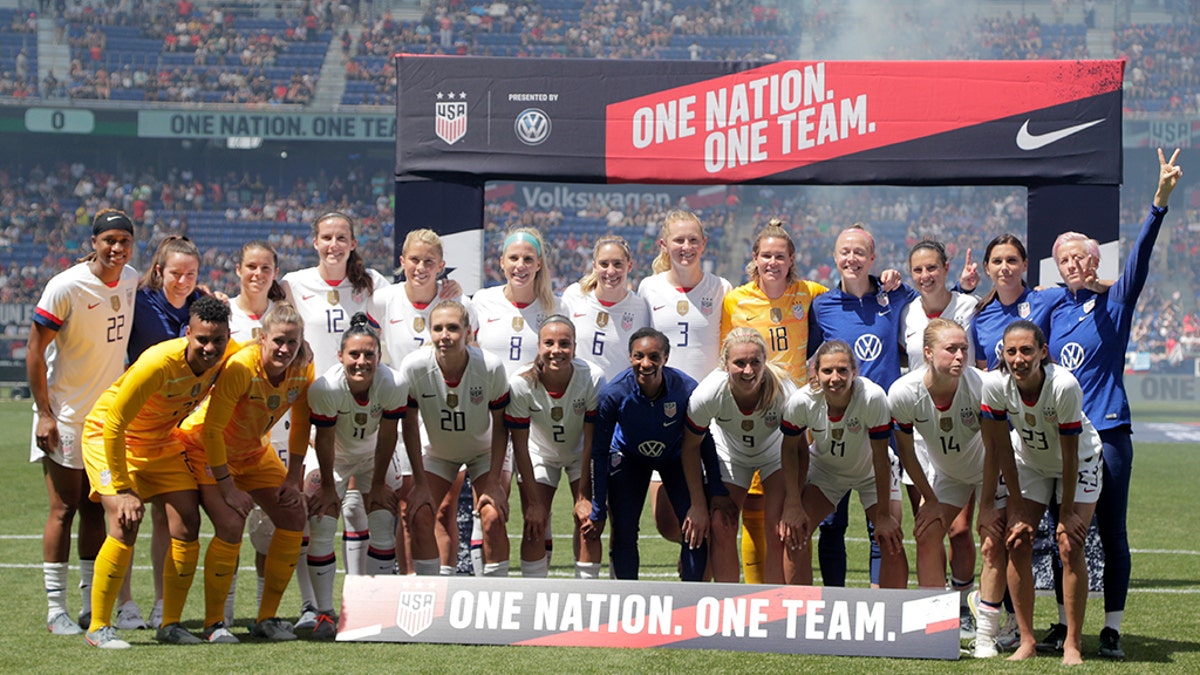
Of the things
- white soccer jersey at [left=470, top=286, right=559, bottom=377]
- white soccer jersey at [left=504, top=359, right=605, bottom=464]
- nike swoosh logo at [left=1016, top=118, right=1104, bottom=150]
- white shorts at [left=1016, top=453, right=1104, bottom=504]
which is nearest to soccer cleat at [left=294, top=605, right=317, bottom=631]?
white soccer jersey at [left=504, top=359, right=605, bottom=464]

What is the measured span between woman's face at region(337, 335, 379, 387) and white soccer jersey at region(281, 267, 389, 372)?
1000 mm

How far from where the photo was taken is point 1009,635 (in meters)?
5.82

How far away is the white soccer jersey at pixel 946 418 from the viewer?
226 inches

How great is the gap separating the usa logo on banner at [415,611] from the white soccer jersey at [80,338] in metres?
2.01

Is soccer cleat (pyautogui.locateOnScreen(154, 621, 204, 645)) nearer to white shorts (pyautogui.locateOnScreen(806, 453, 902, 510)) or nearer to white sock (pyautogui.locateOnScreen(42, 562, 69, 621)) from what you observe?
white sock (pyautogui.locateOnScreen(42, 562, 69, 621))

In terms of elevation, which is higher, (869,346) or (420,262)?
(420,262)

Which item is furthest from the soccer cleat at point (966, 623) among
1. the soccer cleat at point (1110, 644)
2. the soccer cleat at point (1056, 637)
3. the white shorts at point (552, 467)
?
the white shorts at point (552, 467)

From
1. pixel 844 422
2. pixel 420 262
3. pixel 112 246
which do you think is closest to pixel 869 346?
pixel 844 422

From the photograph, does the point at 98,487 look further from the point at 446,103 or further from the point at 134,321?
the point at 446,103

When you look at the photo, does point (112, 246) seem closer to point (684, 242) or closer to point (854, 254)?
point (684, 242)

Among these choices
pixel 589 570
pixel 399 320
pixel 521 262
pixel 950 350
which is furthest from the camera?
pixel 399 320

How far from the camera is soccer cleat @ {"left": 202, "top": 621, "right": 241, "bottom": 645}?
5.66m

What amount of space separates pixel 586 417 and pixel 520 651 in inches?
48.8

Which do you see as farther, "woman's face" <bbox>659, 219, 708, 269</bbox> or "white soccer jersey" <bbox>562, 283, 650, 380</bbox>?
"white soccer jersey" <bbox>562, 283, 650, 380</bbox>
